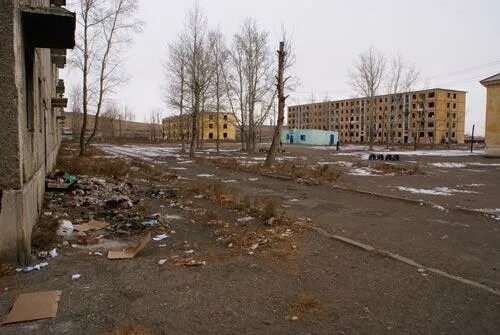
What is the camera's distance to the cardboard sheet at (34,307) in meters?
3.68

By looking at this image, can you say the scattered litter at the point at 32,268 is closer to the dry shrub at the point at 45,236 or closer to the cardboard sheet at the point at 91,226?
the dry shrub at the point at 45,236

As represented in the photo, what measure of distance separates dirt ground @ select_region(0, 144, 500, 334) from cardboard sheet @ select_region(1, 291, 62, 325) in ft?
0.29

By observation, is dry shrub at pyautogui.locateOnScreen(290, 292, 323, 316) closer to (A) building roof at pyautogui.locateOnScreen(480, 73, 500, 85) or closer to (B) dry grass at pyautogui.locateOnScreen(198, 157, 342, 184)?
(B) dry grass at pyautogui.locateOnScreen(198, 157, 342, 184)

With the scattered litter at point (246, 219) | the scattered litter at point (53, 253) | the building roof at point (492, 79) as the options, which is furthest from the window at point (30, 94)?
the building roof at point (492, 79)

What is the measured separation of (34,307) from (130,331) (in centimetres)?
122

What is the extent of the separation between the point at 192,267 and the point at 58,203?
5.45 m

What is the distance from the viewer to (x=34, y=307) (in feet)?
12.8

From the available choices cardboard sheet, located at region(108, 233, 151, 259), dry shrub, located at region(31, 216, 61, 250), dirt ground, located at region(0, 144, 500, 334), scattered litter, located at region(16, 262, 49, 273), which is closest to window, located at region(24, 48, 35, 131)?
dry shrub, located at region(31, 216, 61, 250)

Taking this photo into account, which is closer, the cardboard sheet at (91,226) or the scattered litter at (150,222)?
the cardboard sheet at (91,226)

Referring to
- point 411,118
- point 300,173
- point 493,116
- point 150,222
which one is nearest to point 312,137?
point 411,118

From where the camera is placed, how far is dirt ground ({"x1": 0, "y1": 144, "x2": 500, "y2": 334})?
3672mm

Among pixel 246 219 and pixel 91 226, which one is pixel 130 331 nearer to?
pixel 91 226

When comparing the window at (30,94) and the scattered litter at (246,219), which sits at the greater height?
the window at (30,94)

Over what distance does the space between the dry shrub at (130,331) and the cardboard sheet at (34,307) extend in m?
0.80
